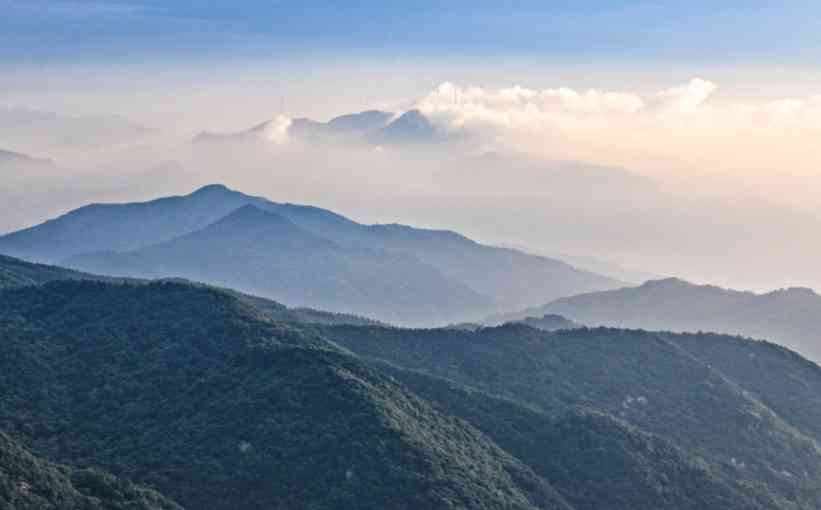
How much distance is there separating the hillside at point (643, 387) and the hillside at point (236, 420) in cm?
1681

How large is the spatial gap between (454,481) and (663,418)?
5010cm

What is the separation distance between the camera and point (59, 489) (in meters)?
62.7

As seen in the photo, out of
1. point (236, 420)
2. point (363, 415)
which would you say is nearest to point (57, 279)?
point (236, 420)

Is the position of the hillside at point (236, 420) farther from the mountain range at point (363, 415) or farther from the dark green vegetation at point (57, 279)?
the dark green vegetation at point (57, 279)

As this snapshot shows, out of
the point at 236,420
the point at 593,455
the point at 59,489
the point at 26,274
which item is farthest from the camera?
the point at 26,274

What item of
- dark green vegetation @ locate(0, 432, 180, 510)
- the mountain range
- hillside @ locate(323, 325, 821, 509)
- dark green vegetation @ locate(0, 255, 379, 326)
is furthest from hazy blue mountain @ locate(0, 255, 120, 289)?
dark green vegetation @ locate(0, 432, 180, 510)

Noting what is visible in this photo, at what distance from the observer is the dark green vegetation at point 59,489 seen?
59.9 meters

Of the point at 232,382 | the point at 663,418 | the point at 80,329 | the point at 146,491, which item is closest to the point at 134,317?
the point at 80,329

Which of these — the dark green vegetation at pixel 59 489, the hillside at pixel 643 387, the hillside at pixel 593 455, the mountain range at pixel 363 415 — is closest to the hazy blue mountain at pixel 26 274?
the mountain range at pixel 363 415

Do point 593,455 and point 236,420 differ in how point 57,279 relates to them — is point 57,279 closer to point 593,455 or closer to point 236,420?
point 236,420

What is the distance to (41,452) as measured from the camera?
7894cm

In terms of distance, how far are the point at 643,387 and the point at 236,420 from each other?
218ft

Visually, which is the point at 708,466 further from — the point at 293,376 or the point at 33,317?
the point at 33,317

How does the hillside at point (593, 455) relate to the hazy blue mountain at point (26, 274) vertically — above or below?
below
